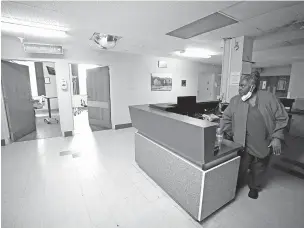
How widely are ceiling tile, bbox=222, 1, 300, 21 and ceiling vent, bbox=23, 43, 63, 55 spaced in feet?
11.9

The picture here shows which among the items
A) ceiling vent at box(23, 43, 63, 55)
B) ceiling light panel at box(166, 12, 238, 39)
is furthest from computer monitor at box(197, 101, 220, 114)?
ceiling vent at box(23, 43, 63, 55)

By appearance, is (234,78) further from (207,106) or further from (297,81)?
(297,81)

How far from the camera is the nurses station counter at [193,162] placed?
158 cm

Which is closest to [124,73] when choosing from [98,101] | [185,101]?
[98,101]

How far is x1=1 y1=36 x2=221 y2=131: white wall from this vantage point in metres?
4.27

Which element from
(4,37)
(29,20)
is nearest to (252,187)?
(29,20)

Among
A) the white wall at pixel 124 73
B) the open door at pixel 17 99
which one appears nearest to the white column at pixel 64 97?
the white wall at pixel 124 73

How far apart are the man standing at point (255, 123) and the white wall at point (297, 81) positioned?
22.4ft

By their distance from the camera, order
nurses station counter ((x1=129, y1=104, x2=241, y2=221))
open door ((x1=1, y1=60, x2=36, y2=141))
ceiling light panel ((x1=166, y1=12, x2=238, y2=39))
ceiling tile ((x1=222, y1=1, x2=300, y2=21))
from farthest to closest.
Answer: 1. open door ((x1=1, y1=60, x2=36, y2=141))
2. ceiling light panel ((x1=166, y1=12, x2=238, y2=39))
3. ceiling tile ((x1=222, y1=1, x2=300, y2=21))
4. nurses station counter ((x1=129, y1=104, x2=241, y2=221))

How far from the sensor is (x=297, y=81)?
687 centimetres

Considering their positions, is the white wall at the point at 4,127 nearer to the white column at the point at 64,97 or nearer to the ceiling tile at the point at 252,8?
the white column at the point at 64,97

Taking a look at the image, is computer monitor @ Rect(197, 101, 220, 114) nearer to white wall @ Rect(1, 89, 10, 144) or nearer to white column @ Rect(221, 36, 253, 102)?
white column @ Rect(221, 36, 253, 102)

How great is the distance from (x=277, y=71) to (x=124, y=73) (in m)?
8.26

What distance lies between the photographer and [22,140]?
414cm
